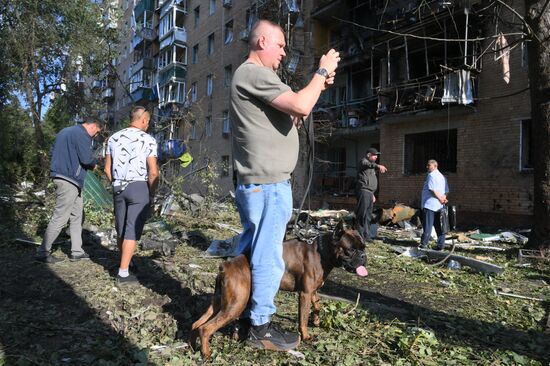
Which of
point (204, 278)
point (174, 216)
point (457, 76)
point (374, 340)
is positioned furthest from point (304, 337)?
point (457, 76)

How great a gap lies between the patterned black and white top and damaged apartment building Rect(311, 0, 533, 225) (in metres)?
7.23

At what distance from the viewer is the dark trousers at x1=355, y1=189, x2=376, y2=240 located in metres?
9.06

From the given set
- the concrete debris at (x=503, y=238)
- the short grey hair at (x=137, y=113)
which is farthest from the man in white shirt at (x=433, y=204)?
the short grey hair at (x=137, y=113)

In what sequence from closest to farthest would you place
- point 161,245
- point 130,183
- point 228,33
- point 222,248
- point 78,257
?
point 130,183 → point 78,257 → point 161,245 → point 222,248 → point 228,33

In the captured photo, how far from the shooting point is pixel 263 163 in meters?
2.76

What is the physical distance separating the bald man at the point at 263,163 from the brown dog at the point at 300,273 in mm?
128

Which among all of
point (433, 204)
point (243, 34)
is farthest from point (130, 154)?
point (243, 34)

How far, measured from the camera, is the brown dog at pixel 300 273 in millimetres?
2744

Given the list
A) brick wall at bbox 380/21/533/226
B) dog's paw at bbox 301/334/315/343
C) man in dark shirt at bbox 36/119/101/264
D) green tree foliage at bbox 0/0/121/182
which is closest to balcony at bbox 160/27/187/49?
green tree foliage at bbox 0/0/121/182

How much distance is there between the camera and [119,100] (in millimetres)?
53375

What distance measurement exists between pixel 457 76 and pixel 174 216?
33.6ft

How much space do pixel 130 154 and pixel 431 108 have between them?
12.7 m

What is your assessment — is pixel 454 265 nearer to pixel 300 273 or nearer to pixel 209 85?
pixel 300 273

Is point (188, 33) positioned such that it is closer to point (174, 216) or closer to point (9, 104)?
point (9, 104)
